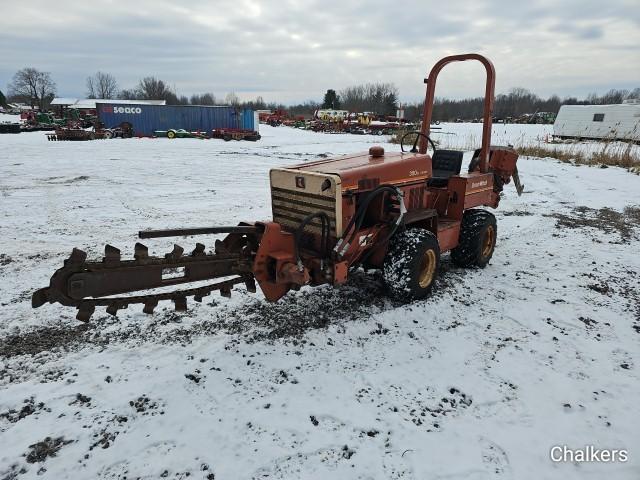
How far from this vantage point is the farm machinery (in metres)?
2.91

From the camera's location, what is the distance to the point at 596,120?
31.8 m

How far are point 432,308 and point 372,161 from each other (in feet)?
5.35

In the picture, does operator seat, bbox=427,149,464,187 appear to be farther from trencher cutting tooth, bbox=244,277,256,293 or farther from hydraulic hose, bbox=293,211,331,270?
trencher cutting tooth, bbox=244,277,256,293

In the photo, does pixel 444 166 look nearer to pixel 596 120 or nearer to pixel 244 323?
pixel 244 323

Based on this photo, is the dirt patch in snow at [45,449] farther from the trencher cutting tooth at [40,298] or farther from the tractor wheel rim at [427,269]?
the tractor wheel rim at [427,269]

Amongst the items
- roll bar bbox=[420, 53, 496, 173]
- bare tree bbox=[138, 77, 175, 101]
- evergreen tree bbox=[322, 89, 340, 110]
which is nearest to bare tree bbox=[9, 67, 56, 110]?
bare tree bbox=[138, 77, 175, 101]

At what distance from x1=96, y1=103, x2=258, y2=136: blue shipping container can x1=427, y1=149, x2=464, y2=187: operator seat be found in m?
27.7

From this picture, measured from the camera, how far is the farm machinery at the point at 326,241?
2906mm

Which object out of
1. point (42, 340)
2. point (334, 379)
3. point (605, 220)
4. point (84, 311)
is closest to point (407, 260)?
point (334, 379)

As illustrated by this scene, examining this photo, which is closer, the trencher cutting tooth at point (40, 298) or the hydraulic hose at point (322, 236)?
the trencher cutting tooth at point (40, 298)

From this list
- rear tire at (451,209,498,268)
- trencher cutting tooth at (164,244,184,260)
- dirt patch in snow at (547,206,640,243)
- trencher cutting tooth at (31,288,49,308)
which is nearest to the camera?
trencher cutting tooth at (31,288,49,308)

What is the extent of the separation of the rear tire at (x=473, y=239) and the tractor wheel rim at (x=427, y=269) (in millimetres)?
1035

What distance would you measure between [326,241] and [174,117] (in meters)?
30.4

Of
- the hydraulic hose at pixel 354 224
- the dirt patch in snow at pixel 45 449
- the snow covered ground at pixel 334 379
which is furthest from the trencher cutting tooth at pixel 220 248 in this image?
the dirt patch in snow at pixel 45 449
